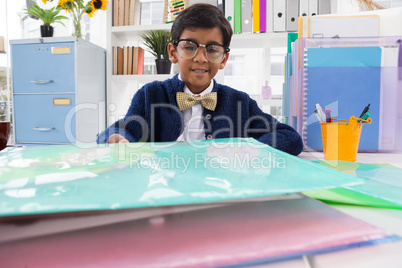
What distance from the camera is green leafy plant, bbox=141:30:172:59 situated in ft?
6.81

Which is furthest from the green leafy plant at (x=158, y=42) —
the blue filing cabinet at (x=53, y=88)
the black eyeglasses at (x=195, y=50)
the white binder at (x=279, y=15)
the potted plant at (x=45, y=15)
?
the black eyeglasses at (x=195, y=50)

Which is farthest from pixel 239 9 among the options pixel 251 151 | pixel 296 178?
pixel 296 178

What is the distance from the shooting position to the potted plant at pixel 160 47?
2.08 metres

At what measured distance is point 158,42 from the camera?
6.86 feet

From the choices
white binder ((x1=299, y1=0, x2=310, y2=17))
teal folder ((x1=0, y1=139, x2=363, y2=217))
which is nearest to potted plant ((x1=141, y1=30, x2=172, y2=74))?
white binder ((x1=299, y1=0, x2=310, y2=17))

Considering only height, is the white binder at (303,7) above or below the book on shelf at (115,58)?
above

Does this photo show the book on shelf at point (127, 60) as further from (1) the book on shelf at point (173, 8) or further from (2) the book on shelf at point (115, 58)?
(1) the book on shelf at point (173, 8)

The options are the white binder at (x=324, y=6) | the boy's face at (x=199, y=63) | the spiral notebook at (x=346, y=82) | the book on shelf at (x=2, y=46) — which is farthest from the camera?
the book on shelf at (x=2, y=46)

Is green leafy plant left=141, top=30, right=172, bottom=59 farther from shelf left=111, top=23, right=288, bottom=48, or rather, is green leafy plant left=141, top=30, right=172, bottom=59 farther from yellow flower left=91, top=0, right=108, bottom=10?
yellow flower left=91, top=0, right=108, bottom=10

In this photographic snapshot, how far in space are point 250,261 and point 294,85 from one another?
71 cm

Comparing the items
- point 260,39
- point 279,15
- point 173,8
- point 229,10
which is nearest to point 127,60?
point 173,8

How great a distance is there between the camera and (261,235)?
7.5 inches

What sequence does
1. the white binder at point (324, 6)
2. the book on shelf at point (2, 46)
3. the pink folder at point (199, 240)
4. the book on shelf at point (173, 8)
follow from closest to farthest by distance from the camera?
the pink folder at point (199, 240) → the white binder at point (324, 6) → the book on shelf at point (173, 8) → the book on shelf at point (2, 46)

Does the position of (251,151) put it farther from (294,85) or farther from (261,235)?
(294,85)
